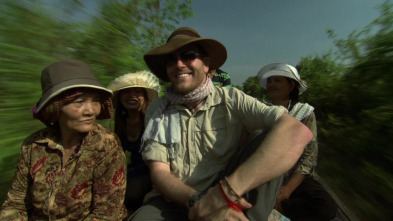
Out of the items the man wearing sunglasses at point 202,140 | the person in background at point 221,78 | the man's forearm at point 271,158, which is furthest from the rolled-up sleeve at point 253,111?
the person in background at point 221,78

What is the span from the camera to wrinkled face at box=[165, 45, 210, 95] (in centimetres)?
193

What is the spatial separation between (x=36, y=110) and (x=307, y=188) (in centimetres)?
250

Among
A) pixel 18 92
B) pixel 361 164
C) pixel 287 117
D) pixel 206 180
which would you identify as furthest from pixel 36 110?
pixel 361 164

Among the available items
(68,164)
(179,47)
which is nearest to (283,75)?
(179,47)

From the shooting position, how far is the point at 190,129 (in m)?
1.90

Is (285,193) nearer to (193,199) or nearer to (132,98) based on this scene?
(193,199)

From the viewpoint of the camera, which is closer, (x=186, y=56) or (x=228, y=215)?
(x=228, y=215)

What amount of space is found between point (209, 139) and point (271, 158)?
575mm

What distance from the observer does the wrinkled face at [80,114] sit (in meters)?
1.60

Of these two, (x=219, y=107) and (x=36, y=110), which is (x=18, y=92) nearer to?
(x=36, y=110)

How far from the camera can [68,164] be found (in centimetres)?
162

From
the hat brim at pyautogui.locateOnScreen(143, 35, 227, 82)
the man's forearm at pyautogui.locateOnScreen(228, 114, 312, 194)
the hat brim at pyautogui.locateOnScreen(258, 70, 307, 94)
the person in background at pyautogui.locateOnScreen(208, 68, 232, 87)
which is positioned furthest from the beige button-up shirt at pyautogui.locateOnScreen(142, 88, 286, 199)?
the person in background at pyautogui.locateOnScreen(208, 68, 232, 87)

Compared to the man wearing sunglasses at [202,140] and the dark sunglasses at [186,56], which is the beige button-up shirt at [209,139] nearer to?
the man wearing sunglasses at [202,140]

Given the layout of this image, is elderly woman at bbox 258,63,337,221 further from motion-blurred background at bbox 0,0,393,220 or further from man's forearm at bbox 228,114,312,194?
man's forearm at bbox 228,114,312,194
